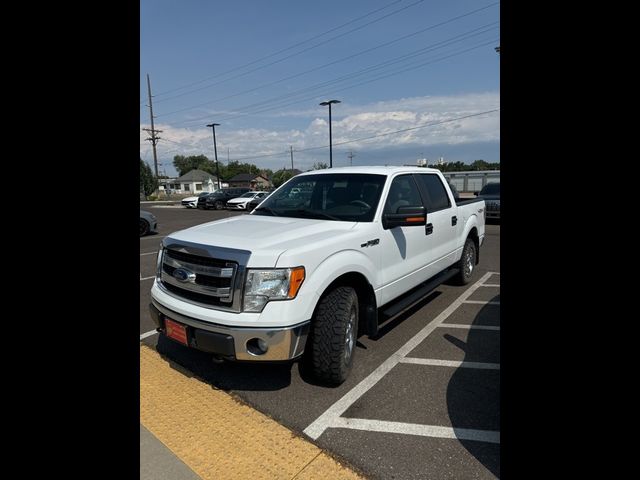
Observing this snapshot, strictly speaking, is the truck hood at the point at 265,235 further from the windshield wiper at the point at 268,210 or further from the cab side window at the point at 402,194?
the cab side window at the point at 402,194

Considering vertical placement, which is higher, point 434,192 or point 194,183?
point 194,183

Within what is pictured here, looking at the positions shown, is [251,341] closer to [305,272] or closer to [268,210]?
[305,272]

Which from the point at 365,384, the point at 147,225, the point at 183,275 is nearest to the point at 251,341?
the point at 183,275

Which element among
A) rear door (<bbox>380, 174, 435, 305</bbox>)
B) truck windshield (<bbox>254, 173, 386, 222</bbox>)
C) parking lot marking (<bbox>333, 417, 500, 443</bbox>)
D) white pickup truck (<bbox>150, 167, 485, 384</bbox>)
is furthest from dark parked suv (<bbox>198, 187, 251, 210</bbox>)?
parking lot marking (<bbox>333, 417, 500, 443</bbox>)

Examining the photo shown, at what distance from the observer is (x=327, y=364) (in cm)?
316

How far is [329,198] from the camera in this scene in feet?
14.3

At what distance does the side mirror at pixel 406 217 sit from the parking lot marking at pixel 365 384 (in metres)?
1.25

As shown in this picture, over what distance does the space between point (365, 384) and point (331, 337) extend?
1.96 feet

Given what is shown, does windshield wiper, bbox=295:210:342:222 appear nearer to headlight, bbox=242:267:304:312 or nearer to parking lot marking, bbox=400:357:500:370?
headlight, bbox=242:267:304:312

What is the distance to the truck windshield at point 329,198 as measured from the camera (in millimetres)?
3973
